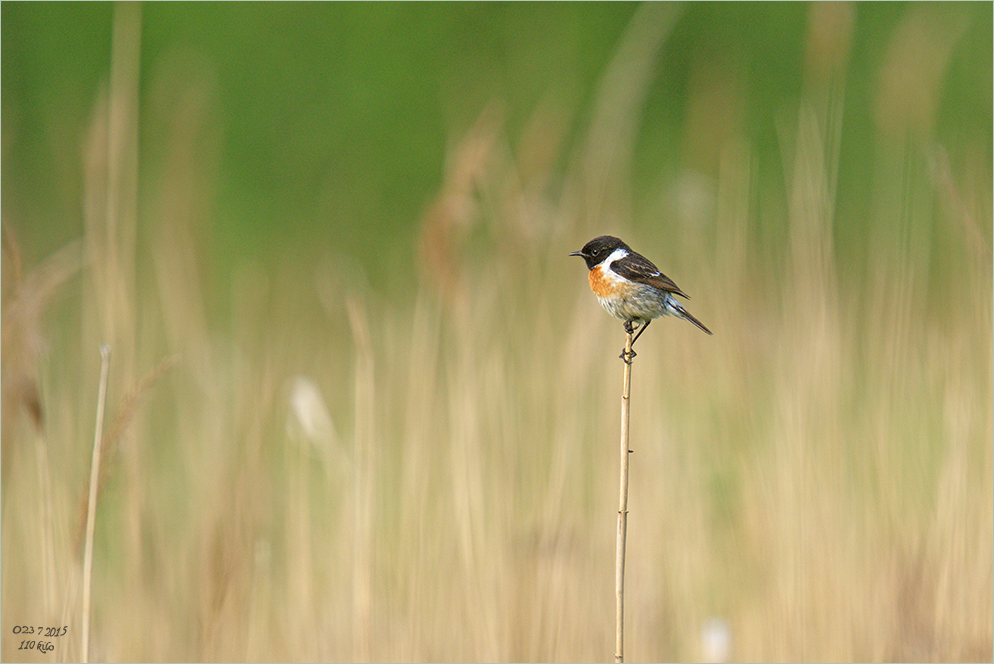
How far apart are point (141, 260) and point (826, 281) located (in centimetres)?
400

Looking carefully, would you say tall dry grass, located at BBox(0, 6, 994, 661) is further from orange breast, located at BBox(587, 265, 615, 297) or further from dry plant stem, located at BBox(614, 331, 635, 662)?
dry plant stem, located at BBox(614, 331, 635, 662)

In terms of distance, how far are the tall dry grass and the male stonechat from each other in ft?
1.32

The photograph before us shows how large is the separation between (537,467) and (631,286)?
0.89 metres

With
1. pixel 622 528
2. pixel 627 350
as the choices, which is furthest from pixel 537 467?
pixel 622 528

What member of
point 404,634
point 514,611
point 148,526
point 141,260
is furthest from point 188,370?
point 141,260

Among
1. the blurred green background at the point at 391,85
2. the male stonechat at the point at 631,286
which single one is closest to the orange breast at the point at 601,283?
the male stonechat at the point at 631,286

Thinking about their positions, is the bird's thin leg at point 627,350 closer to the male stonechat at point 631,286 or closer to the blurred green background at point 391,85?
the male stonechat at point 631,286

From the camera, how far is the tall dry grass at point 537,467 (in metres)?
2.30

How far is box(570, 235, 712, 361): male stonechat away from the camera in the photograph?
6.25 ft

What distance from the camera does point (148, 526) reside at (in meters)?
2.46

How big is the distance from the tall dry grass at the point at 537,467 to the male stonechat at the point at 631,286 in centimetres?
40

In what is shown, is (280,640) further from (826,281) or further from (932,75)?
(932,75)

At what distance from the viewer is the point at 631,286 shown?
191 centimetres

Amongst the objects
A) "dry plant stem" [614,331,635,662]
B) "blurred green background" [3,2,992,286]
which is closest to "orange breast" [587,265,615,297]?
"dry plant stem" [614,331,635,662]
